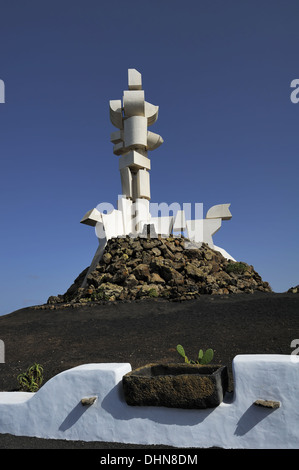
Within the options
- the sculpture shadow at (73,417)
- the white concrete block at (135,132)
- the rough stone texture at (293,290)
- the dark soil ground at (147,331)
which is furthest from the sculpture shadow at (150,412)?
the white concrete block at (135,132)

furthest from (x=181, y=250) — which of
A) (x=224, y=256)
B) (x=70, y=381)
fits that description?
(x=70, y=381)

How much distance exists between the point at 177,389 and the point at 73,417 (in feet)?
4.50

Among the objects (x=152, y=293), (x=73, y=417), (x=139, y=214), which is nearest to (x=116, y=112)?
(x=139, y=214)

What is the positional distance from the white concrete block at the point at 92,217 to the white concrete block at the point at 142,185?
2.74m

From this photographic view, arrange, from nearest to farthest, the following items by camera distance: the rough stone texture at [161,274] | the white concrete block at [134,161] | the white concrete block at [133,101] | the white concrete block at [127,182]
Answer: the rough stone texture at [161,274]
the white concrete block at [134,161]
the white concrete block at [133,101]
the white concrete block at [127,182]

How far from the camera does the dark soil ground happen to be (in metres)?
7.81

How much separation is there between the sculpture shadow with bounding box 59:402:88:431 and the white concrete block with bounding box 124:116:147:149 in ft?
50.1

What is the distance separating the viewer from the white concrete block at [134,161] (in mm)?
17797

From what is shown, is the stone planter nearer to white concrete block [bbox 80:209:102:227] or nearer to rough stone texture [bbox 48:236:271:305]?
rough stone texture [bbox 48:236:271:305]

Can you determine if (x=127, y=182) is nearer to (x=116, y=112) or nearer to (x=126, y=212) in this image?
(x=126, y=212)

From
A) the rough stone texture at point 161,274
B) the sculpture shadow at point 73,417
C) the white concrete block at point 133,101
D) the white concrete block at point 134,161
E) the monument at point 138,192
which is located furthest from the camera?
the white concrete block at point 133,101

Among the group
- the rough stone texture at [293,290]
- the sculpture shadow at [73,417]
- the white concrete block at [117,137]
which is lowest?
the sculpture shadow at [73,417]

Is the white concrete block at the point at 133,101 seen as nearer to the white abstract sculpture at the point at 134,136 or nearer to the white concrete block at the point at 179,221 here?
the white abstract sculpture at the point at 134,136

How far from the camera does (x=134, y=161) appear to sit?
1772 centimetres
